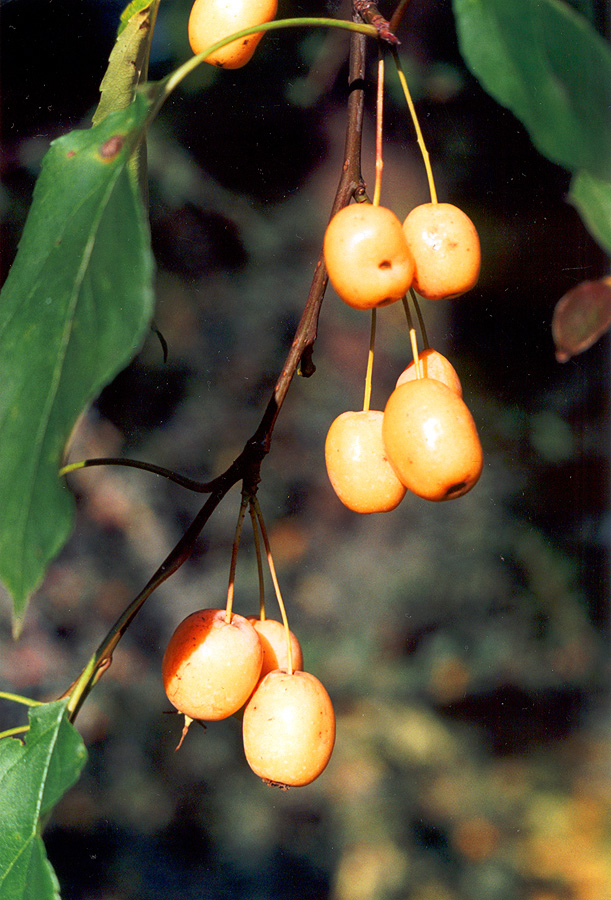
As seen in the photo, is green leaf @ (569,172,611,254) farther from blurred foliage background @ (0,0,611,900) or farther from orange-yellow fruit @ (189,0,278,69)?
blurred foliage background @ (0,0,611,900)

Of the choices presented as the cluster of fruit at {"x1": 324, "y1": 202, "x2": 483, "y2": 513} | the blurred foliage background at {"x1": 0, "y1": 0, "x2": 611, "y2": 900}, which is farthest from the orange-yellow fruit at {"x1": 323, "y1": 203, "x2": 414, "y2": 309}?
the blurred foliage background at {"x1": 0, "y1": 0, "x2": 611, "y2": 900}

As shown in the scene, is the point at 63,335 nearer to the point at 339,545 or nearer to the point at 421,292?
the point at 421,292

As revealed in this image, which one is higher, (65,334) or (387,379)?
(65,334)

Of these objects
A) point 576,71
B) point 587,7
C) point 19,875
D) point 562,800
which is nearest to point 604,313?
point 576,71

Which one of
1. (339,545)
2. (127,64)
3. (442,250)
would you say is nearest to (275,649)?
(442,250)

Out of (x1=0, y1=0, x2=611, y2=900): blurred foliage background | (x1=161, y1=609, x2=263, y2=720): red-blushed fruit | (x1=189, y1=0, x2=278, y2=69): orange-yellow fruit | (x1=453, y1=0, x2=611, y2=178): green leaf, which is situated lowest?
(x1=0, y1=0, x2=611, y2=900): blurred foliage background

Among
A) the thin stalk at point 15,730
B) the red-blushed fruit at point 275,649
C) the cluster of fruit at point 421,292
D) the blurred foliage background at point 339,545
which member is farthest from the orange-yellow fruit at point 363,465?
the blurred foliage background at point 339,545

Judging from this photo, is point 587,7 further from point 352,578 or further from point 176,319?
point 352,578
